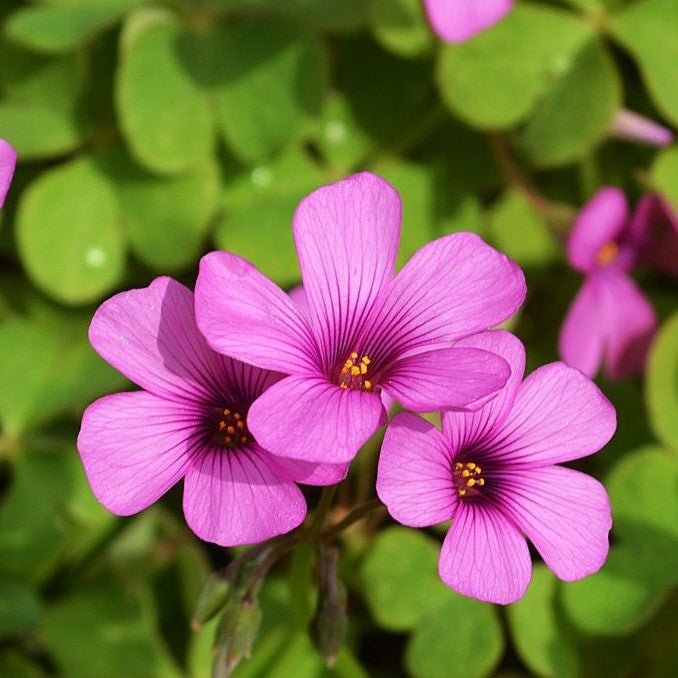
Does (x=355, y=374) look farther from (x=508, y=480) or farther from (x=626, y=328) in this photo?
(x=626, y=328)

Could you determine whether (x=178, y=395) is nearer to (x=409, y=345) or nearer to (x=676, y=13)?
(x=409, y=345)

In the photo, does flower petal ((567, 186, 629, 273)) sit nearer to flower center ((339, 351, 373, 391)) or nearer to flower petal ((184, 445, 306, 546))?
flower center ((339, 351, 373, 391))

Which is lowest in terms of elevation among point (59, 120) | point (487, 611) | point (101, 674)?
point (101, 674)

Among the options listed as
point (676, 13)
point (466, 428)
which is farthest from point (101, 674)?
point (676, 13)

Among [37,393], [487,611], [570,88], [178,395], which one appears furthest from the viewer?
[570,88]

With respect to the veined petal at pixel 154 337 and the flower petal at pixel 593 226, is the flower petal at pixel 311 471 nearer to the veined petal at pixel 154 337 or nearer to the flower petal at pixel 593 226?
the veined petal at pixel 154 337

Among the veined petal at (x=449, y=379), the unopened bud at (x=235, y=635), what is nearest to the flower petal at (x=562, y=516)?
the veined petal at (x=449, y=379)
